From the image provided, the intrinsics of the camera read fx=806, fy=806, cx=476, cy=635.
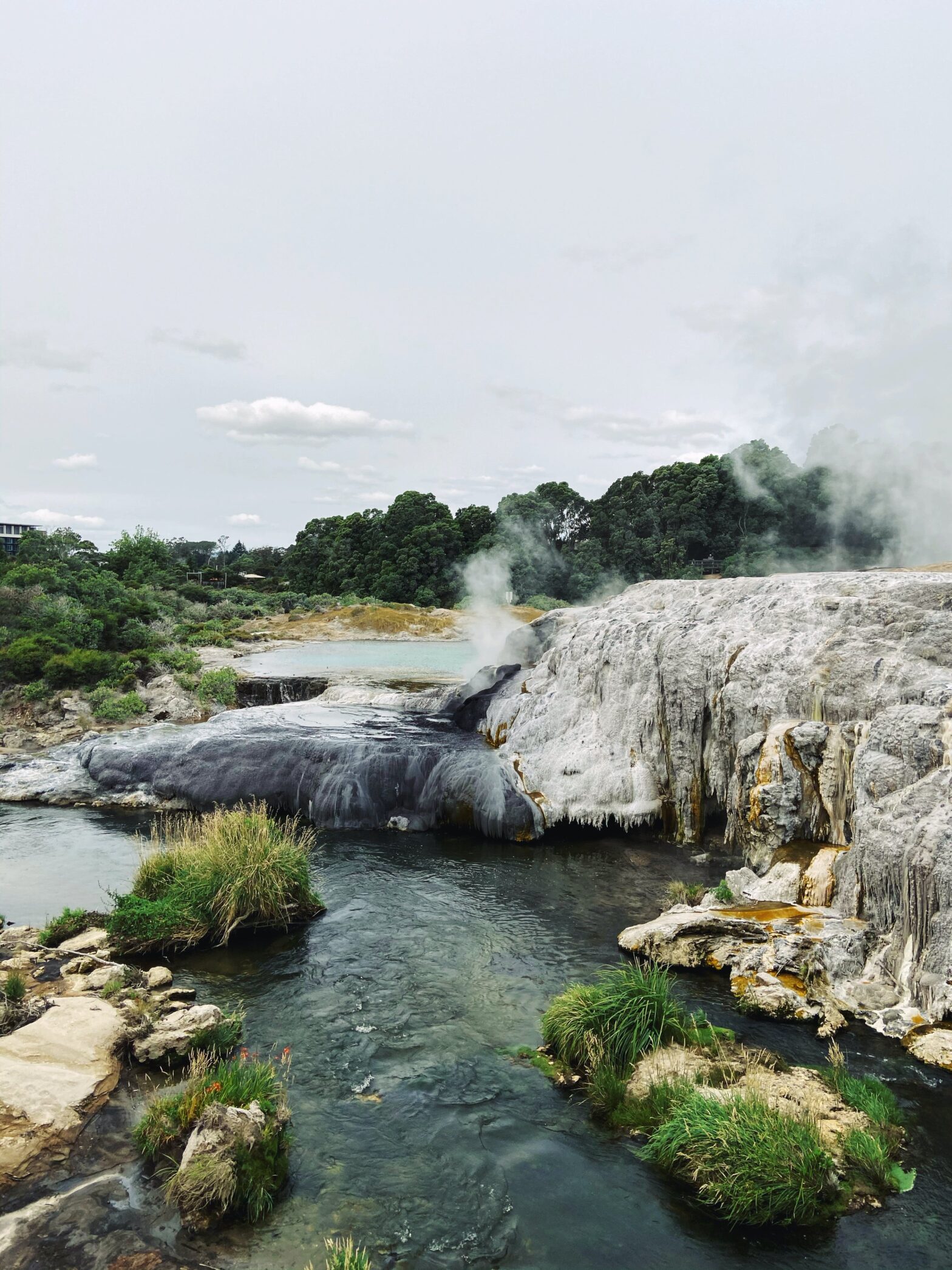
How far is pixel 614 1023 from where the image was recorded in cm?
879

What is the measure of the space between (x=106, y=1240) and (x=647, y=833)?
12966 mm

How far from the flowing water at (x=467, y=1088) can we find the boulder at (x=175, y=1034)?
2.14 ft

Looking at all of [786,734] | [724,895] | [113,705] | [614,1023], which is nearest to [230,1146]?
[614,1023]

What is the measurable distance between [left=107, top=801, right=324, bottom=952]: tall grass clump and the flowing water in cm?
44

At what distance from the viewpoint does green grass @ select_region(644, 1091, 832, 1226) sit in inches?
256

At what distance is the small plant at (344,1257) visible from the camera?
5.57 metres

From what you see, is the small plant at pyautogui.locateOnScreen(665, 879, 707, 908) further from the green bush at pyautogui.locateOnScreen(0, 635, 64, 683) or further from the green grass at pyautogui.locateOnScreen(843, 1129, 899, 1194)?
the green bush at pyautogui.locateOnScreen(0, 635, 64, 683)

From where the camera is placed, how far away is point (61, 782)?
20.8m

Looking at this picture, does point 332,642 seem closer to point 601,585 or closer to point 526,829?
point 601,585

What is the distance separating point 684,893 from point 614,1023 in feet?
16.0

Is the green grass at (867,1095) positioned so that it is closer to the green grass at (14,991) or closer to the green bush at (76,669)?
the green grass at (14,991)

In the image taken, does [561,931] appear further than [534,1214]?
Yes

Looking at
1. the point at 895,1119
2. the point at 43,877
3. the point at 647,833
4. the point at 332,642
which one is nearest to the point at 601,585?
the point at 332,642

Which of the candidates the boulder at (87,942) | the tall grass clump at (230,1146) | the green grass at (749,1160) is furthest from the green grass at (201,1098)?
the boulder at (87,942)
